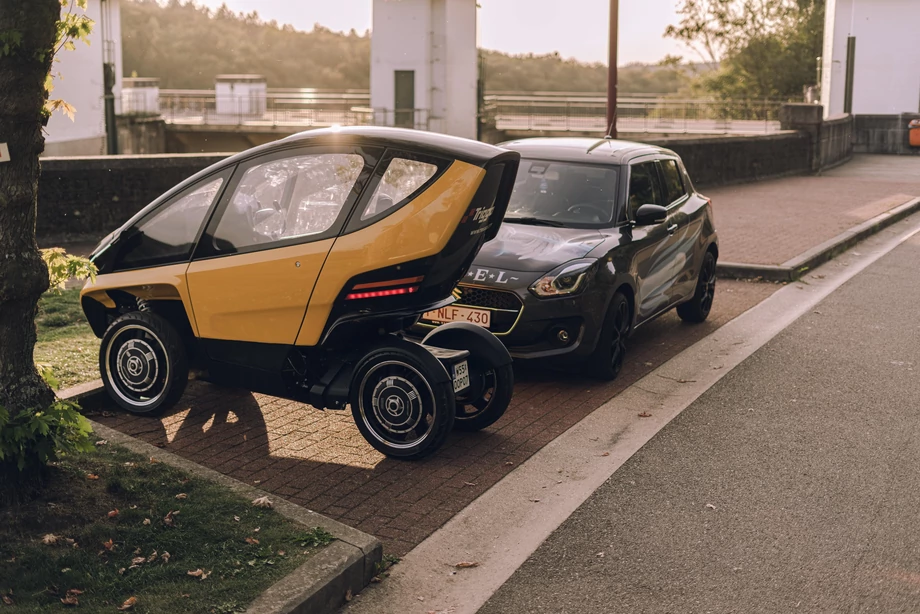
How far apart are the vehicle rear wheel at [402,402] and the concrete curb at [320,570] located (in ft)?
3.39

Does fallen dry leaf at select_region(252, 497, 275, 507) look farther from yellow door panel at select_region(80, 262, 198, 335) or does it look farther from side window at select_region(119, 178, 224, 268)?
side window at select_region(119, 178, 224, 268)

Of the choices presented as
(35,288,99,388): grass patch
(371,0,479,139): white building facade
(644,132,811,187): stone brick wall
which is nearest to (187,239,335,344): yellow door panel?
(35,288,99,388): grass patch

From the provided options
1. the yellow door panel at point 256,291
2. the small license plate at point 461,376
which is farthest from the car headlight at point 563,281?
the yellow door panel at point 256,291

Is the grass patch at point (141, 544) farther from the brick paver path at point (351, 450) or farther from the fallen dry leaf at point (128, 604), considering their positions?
the brick paver path at point (351, 450)

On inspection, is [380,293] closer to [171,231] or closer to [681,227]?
[171,231]

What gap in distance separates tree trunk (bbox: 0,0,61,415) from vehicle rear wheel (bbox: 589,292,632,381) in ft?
13.4

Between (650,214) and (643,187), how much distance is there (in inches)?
31.5

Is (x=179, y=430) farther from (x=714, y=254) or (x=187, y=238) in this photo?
(x=714, y=254)

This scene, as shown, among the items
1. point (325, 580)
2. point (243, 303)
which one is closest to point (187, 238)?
point (243, 303)

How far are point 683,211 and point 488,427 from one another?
3.69 metres

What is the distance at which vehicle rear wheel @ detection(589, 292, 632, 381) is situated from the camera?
318 inches

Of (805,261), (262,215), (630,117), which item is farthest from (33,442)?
(630,117)

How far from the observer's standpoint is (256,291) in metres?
6.43

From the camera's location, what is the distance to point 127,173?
1398 centimetres
